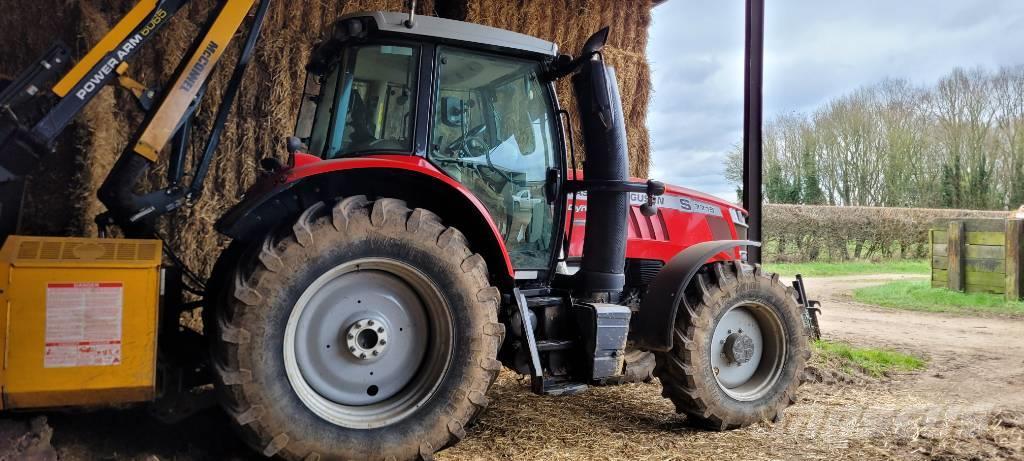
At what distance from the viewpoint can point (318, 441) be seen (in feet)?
9.34

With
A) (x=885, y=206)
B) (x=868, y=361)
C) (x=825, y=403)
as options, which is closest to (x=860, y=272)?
(x=885, y=206)

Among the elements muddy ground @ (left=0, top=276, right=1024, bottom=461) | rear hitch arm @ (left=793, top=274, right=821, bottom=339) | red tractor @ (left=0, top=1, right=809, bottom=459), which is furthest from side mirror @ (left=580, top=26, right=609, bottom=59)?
rear hitch arm @ (left=793, top=274, right=821, bottom=339)

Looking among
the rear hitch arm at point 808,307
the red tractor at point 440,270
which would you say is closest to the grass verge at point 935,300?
the rear hitch arm at point 808,307

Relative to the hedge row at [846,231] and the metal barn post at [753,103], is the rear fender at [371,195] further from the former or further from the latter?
the hedge row at [846,231]

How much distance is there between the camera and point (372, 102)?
3516mm

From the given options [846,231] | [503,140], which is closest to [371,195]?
[503,140]

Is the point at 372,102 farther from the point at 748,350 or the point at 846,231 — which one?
the point at 846,231

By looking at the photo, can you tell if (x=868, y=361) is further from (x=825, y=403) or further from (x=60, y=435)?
(x=60, y=435)

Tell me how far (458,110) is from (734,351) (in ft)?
6.81

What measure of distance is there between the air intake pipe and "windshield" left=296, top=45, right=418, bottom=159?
3.15ft

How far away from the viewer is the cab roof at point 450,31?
3.32 meters

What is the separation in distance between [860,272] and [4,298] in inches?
656

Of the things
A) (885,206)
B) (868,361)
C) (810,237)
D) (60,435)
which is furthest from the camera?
(885,206)

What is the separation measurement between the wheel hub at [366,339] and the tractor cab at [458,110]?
33.4 inches
